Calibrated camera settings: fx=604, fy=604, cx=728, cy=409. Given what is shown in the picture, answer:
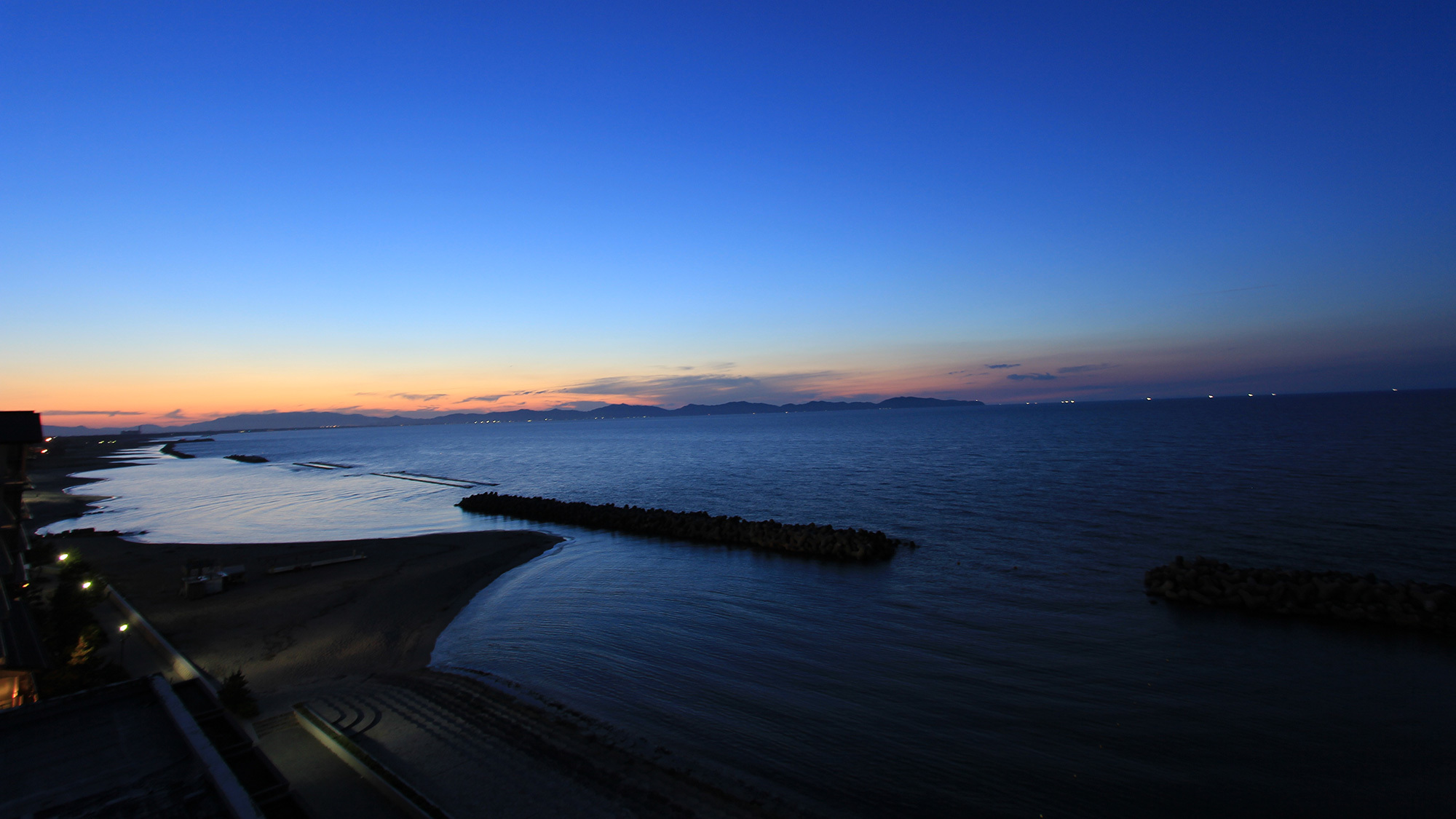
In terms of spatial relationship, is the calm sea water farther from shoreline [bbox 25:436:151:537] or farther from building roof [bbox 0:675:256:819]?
shoreline [bbox 25:436:151:537]

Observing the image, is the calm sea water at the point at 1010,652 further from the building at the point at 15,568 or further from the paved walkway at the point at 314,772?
the building at the point at 15,568

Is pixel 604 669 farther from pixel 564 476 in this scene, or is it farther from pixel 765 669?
pixel 564 476

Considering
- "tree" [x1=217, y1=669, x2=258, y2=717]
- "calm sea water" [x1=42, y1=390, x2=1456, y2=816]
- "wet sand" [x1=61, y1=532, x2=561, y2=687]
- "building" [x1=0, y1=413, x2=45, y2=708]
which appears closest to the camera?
"building" [x1=0, y1=413, x2=45, y2=708]

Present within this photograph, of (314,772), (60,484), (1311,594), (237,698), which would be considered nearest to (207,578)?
(237,698)

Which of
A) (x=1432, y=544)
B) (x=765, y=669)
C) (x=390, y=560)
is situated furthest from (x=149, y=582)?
(x=1432, y=544)

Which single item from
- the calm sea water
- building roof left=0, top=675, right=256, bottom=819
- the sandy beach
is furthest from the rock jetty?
building roof left=0, top=675, right=256, bottom=819

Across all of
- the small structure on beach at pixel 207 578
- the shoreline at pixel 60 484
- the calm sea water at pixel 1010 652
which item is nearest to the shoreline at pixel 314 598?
the small structure on beach at pixel 207 578
